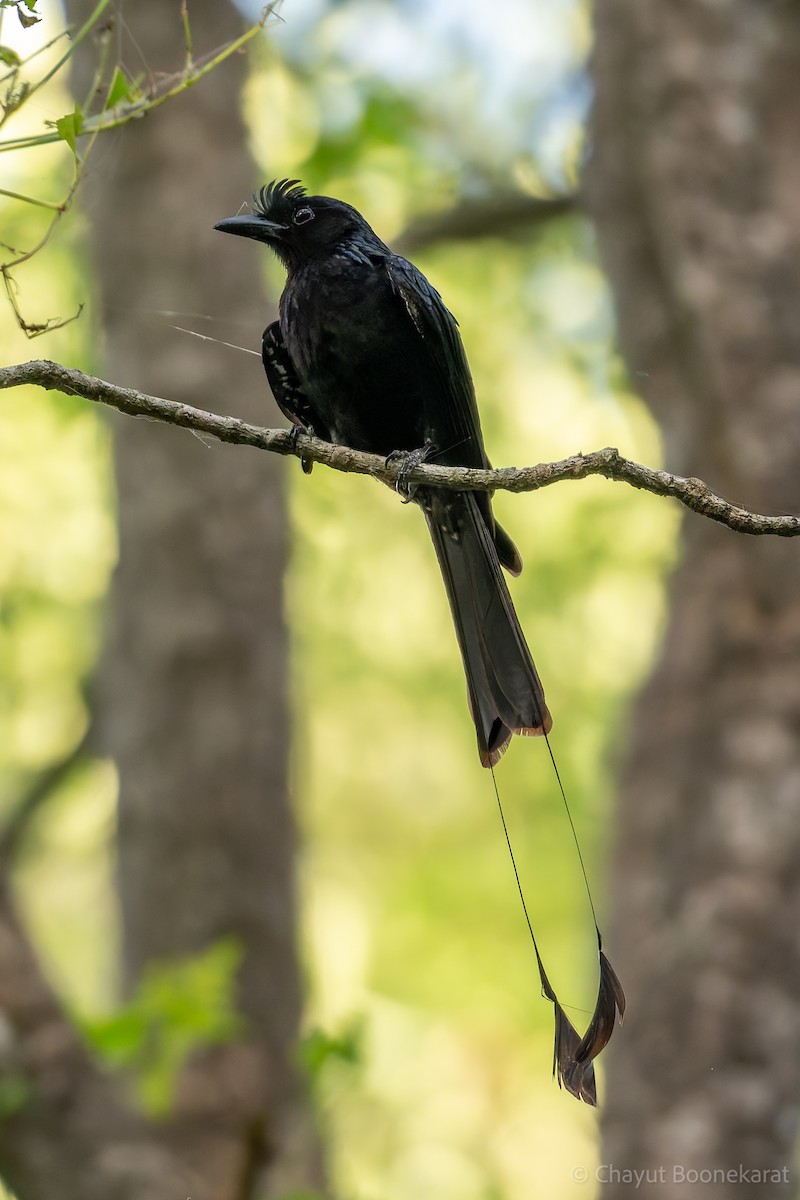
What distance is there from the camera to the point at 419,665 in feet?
31.0

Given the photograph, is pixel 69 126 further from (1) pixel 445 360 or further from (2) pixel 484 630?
(1) pixel 445 360

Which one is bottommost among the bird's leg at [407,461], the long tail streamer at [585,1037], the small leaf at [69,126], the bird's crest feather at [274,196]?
the long tail streamer at [585,1037]

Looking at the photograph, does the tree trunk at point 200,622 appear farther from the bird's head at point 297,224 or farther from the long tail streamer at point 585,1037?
the long tail streamer at point 585,1037

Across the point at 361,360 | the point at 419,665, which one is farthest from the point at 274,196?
the point at 419,665

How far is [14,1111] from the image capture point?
3.92m

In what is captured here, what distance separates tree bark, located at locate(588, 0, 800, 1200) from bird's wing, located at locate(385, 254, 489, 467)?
82.0 inches

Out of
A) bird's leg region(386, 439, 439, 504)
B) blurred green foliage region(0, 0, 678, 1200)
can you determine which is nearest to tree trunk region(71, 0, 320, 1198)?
blurred green foliage region(0, 0, 678, 1200)

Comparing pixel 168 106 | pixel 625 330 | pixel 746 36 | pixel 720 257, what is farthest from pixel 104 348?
pixel 746 36

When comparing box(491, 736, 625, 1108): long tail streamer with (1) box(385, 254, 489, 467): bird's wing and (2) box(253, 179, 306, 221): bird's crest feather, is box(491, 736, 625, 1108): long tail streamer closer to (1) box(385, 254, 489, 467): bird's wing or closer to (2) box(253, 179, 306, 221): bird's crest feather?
(1) box(385, 254, 489, 467): bird's wing

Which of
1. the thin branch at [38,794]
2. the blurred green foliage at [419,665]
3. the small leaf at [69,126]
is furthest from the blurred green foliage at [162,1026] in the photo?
the thin branch at [38,794]

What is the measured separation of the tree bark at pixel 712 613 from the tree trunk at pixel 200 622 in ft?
4.75

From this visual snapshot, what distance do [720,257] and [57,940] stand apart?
28.2 ft

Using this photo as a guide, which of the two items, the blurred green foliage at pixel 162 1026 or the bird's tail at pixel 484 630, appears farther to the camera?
the blurred green foliage at pixel 162 1026

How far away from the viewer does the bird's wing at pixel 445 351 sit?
3115 mm
